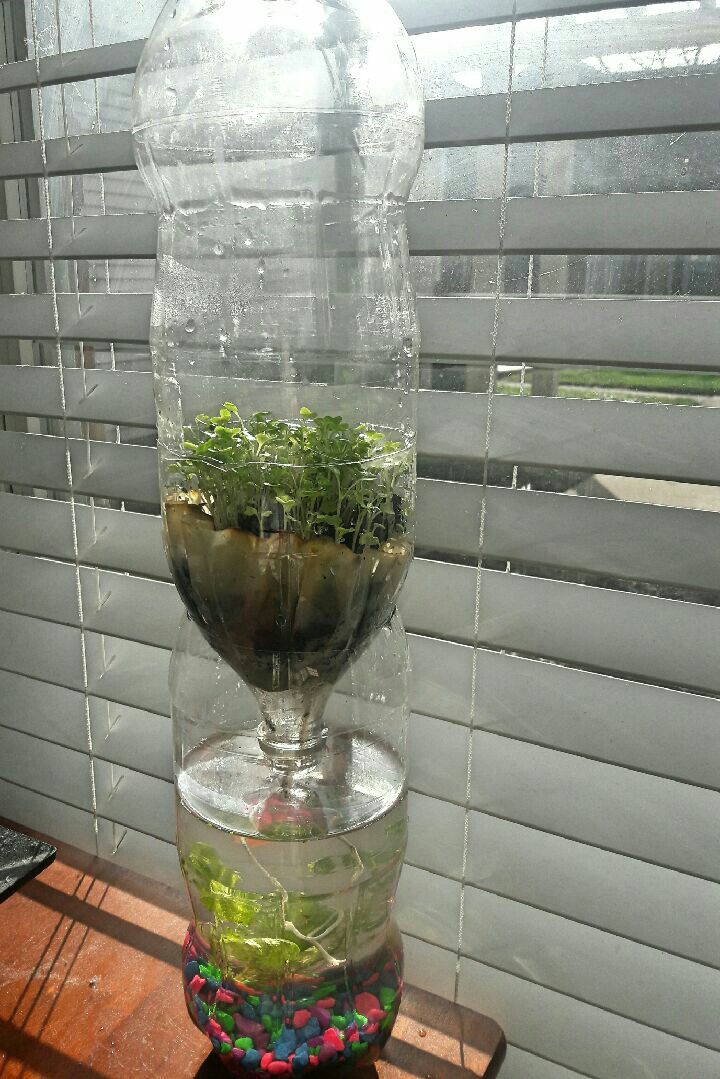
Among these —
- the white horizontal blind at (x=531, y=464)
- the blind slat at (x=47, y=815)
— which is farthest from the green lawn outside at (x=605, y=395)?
the blind slat at (x=47, y=815)

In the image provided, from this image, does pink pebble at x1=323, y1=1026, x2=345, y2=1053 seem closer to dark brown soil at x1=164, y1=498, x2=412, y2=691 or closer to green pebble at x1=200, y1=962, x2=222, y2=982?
green pebble at x1=200, y1=962, x2=222, y2=982

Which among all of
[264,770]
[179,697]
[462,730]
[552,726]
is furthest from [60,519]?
[552,726]

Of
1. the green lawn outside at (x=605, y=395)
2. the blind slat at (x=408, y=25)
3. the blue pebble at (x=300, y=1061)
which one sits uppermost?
the blind slat at (x=408, y=25)

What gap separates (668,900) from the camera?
1008 millimetres

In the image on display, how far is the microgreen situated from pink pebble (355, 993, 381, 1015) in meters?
0.52

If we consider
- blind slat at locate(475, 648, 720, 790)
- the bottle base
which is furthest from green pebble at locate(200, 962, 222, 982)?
blind slat at locate(475, 648, 720, 790)

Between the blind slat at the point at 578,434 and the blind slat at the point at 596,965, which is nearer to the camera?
the blind slat at the point at 578,434

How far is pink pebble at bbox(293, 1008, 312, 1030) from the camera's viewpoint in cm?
94

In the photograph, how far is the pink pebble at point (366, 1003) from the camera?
0.97 metres

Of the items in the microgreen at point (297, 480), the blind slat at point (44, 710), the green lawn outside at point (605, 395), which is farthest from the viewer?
the blind slat at point (44, 710)

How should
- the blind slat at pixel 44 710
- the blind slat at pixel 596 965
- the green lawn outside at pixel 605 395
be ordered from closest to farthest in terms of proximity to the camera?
the green lawn outside at pixel 605 395
the blind slat at pixel 596 965
the blind slat at pixel 44 710

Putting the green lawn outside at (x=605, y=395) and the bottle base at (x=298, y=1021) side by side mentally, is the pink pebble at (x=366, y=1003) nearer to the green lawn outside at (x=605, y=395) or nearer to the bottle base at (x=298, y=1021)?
the bottle base at (x=298, y=1021)

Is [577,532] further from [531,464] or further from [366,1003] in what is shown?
[366,1003]

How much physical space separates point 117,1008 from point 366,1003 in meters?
0.34
